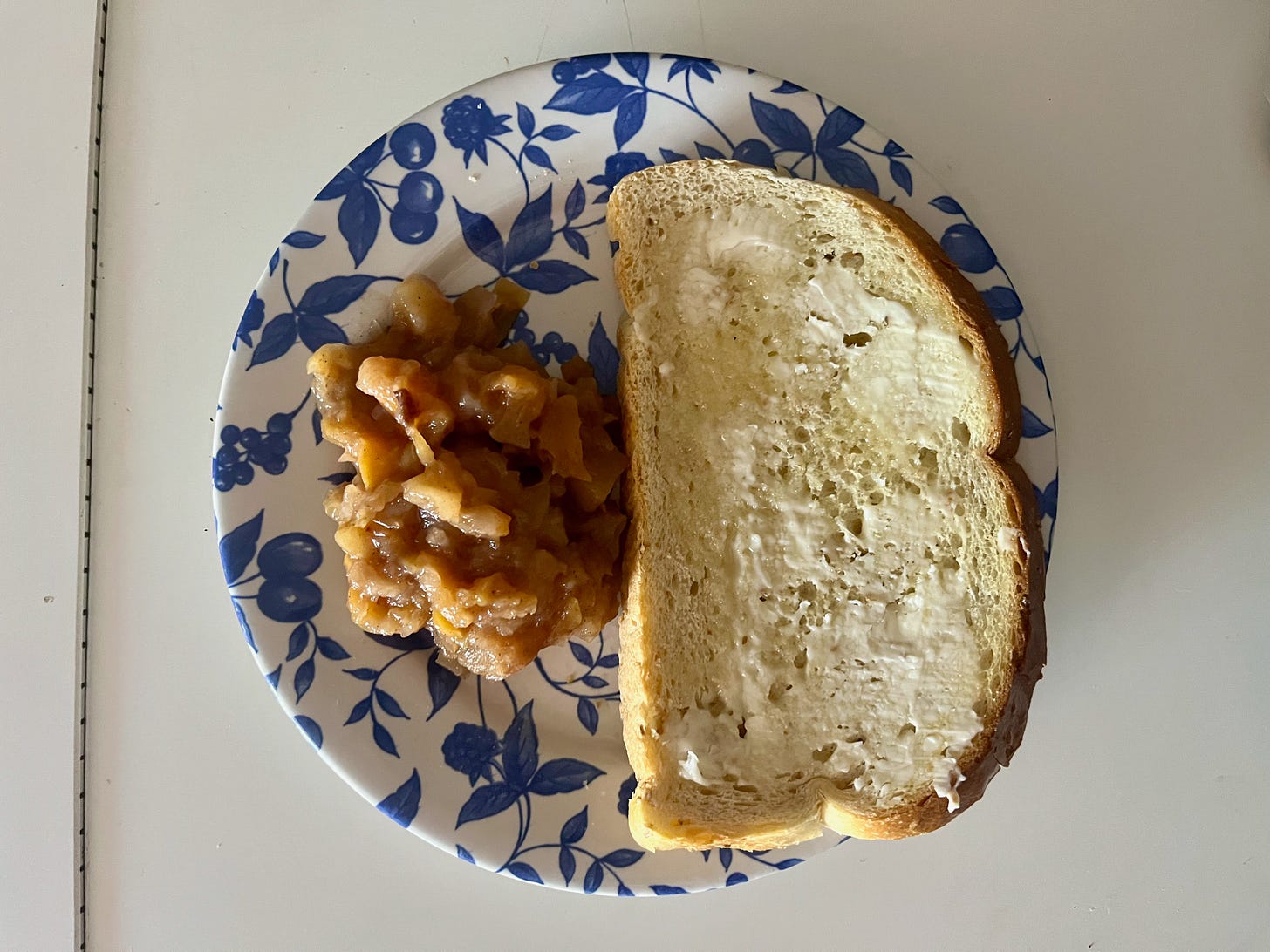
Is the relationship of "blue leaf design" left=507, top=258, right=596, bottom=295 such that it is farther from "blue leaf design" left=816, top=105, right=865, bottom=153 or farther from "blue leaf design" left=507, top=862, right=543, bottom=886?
"blue leaf design" left=507, top=862, right=543, bottom=886

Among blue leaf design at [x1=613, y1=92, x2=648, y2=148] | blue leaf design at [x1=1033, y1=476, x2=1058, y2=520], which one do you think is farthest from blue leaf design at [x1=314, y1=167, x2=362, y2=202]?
blue leaf design at [x1=1033, y1=476, x2=1058, y2=520]

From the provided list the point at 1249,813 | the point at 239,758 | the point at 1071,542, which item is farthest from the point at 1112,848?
the point at 239,758

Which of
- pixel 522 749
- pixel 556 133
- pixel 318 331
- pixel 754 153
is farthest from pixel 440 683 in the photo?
pixel 754 153

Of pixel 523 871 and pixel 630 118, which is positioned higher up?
pixel 630 118

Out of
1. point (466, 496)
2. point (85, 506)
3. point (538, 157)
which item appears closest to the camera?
point (466, 496)

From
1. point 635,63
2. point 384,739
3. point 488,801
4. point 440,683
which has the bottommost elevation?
point 488,801

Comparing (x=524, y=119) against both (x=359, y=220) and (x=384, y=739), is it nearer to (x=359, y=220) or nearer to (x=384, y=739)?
(x=359, y=220)

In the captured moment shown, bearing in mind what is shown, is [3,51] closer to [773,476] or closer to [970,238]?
[773,476]
